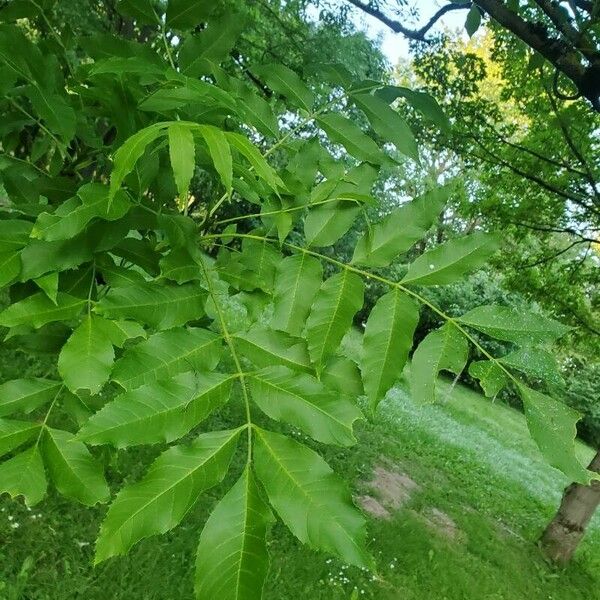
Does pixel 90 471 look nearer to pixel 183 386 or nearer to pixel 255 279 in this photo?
pixel 183 386

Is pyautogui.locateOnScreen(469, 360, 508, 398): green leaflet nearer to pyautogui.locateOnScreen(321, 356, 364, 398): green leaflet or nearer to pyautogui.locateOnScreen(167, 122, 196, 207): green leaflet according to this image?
pyautogui.locateOnScreen(321, 356, 364, 398): green leaflet

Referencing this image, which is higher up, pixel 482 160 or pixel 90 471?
pixel 482 160

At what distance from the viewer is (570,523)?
692 cm

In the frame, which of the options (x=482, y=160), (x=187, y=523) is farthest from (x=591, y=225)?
(x=187, y=523)

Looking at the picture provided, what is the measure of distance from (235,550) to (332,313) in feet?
1.68

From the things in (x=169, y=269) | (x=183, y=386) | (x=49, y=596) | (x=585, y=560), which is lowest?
(x=49, y=596)

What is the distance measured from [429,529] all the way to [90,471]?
6.02 meters

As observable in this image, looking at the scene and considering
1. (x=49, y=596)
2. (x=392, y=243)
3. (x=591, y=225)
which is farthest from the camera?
(x=591, y=225)

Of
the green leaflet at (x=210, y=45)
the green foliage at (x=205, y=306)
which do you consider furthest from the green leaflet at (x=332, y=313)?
the green leaflet at (x=210, y=45)

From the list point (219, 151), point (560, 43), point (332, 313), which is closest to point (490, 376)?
point (332, 313)

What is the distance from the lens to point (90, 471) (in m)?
1.08

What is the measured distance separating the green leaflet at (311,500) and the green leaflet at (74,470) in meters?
0.40

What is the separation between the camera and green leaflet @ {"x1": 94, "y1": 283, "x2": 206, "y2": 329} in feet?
3.51

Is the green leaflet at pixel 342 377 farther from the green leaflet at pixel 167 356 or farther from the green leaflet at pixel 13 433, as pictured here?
the green leaflet at pixel 13 433
